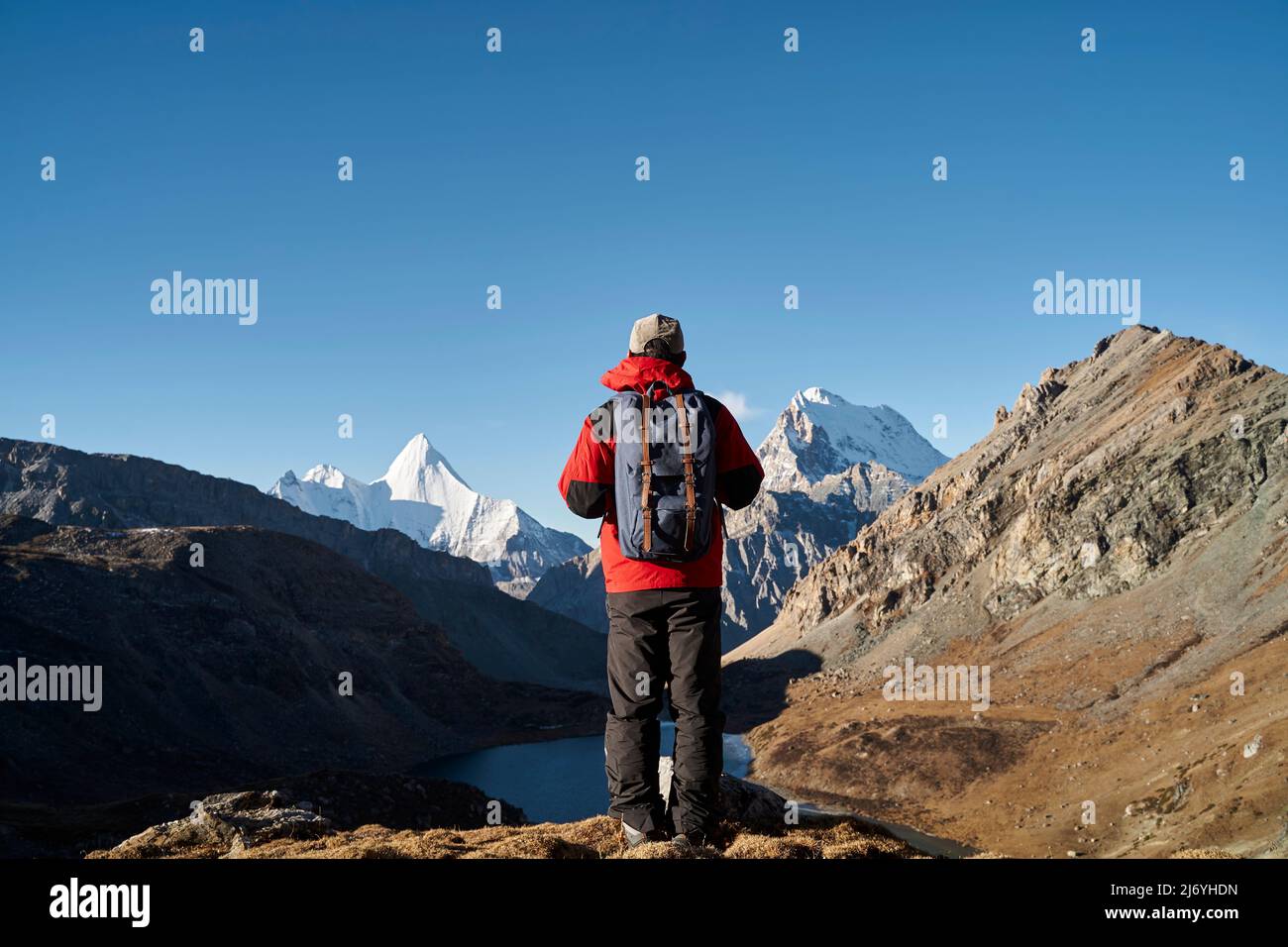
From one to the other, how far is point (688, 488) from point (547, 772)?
109 metres

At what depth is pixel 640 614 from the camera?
9289mm

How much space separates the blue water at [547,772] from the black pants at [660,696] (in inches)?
2922

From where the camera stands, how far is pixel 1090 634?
100 meters

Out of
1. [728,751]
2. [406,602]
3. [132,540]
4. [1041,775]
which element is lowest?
[728,751]

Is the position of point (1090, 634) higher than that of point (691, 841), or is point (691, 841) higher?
point (691, 841)

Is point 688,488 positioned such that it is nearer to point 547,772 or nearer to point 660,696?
point 660,696

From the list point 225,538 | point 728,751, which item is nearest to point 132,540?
point 225,538

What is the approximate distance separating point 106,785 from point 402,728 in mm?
55121

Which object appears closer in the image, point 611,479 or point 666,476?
point 666,476
